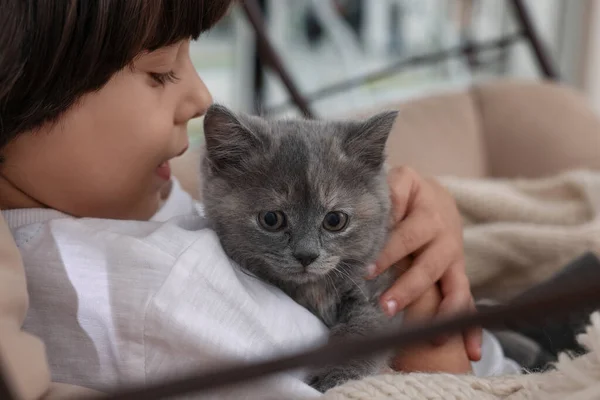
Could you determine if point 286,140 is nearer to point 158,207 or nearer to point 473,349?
point 158,207

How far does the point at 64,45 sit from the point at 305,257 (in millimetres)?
354

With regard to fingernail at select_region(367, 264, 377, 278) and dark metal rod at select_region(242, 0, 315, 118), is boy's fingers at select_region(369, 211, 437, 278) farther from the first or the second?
dark metal rod at select_region(242, 0, 315, 118)

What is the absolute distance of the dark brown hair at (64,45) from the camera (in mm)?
666

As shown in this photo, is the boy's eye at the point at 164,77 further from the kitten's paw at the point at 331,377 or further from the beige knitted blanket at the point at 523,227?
the beige knitted blanket at the point at 523,227

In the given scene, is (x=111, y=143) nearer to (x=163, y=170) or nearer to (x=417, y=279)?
(x=163, y=170)

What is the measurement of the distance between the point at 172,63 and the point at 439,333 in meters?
0.54

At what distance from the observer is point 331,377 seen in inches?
30.4

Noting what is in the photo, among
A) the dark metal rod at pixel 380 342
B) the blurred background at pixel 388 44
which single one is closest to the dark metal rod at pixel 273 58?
the dark metal rod at pixel 380 342

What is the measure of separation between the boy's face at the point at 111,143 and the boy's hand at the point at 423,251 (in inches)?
12.7

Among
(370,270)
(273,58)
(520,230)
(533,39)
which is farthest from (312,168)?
(533,39)

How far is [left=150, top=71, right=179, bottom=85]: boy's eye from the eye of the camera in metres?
0.81

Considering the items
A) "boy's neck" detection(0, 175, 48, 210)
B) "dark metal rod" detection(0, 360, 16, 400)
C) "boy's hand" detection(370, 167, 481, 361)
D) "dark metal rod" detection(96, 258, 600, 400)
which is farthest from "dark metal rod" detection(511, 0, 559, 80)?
"dark metal rod" detection(0, 360, 16, 400)

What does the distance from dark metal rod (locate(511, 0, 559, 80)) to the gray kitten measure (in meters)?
1.16

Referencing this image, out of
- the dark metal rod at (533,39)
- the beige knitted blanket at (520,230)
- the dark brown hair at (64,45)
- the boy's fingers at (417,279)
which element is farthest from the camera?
the dark metal rod at (533,39)
